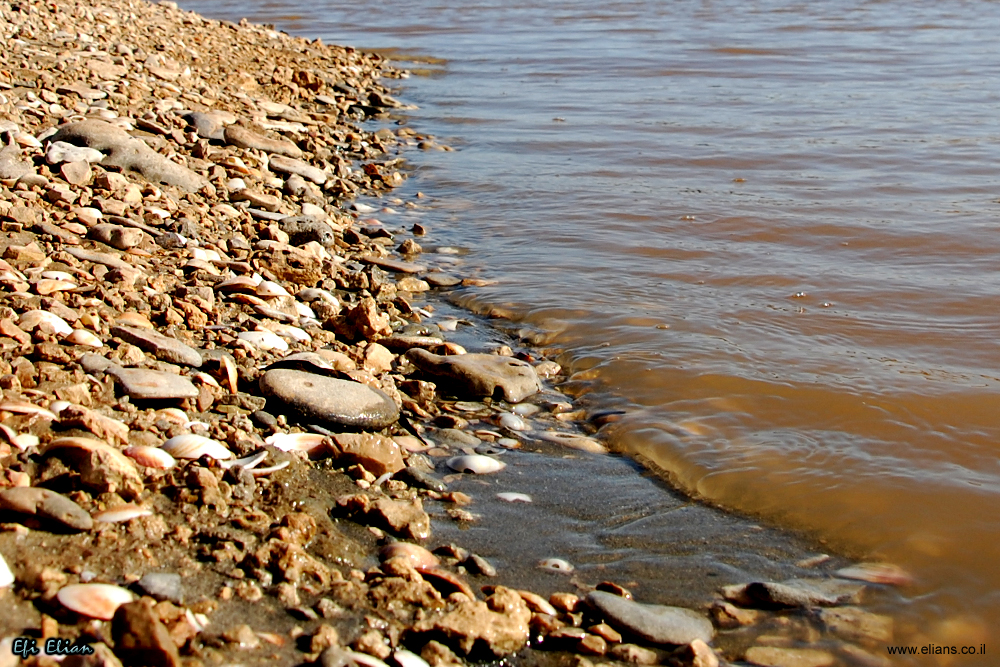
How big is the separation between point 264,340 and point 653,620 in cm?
191

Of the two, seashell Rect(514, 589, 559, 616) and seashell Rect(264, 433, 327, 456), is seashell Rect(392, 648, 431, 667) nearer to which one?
seashell Rect(514, 589, 559, 616)

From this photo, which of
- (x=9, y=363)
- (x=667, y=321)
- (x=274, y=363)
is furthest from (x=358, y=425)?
(x=667, y=321)

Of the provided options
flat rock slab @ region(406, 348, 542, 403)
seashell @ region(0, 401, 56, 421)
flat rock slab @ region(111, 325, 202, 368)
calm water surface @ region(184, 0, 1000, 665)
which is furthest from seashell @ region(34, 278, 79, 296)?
calm water surface @ region(184, 0, 1000, 665)

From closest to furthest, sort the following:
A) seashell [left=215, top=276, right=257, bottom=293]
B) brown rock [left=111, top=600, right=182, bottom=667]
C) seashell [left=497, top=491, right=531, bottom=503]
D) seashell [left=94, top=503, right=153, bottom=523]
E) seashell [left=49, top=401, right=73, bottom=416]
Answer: brown rock [left=111, top=600, right=182, bottom=667]
seashell [left=94, top=503, right=153, bottom=523]
seashell [left=49, top=401, right=73, bottom=416]
seashell [left=497, top=491, right=531, bottom=503]
seashell [left=215, top=276, right=257, bottom=293]

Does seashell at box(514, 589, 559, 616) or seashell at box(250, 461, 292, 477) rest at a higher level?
seashell at box(250, 461, 292, 477)

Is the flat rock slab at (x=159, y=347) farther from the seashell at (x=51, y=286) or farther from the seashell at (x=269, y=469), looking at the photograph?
the seashell at (x=269, y=469)

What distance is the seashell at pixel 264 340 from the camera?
12.1ft

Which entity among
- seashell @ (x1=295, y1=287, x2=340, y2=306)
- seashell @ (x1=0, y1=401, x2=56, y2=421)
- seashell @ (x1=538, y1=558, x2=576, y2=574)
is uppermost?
seashell @ (x1=0, y1=401, x2=56, y2=421)

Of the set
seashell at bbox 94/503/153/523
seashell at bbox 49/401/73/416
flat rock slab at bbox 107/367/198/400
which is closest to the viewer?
seashell at bbox 94/503/153/523

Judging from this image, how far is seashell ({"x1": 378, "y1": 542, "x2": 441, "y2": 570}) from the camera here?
2594mm

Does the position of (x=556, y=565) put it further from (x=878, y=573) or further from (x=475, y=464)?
(x=878, y=573)

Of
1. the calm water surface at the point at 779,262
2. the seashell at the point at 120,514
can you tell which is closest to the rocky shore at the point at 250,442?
the seashell at the point at 120,514

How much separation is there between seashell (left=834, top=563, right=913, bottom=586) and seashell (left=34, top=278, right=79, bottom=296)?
107 inches

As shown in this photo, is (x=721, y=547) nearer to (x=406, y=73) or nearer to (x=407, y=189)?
(x=407, y=189)
